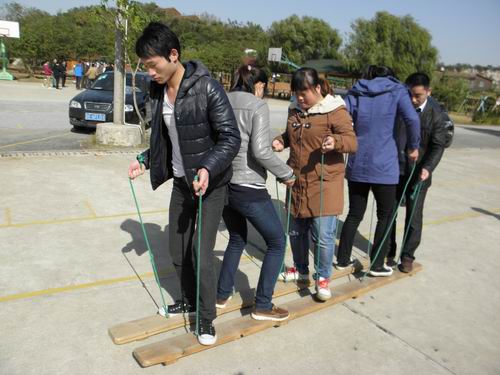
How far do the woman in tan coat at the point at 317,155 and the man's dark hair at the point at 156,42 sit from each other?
103 centimetres

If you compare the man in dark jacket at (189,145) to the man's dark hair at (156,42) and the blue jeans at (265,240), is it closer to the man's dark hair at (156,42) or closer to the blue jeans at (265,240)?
the man's dark hair at (156,42)

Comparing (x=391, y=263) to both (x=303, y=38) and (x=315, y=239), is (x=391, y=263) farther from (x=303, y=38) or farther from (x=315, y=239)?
(x=303, y=38)

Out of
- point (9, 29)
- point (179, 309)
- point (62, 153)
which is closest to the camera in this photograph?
point (179, 309)

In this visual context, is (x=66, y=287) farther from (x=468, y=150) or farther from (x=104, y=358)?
(x=468, y=150)

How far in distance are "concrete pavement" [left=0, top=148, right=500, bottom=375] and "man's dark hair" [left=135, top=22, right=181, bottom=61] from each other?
6.05 ft

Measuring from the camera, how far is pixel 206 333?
2865 millimetres

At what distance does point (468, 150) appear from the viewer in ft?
46.0

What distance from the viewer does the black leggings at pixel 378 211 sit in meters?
3.85

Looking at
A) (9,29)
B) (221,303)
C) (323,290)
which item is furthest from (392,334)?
(9,29)

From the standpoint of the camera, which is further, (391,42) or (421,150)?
(391,42)

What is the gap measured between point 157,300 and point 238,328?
81 centimetres

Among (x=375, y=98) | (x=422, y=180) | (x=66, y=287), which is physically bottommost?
(x=66, y=287)

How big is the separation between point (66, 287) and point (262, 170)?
1.95 m

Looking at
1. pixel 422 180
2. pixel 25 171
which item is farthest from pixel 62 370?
pixel 25 171
